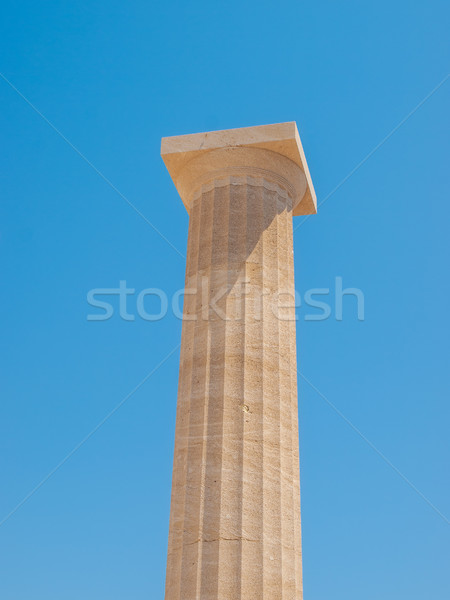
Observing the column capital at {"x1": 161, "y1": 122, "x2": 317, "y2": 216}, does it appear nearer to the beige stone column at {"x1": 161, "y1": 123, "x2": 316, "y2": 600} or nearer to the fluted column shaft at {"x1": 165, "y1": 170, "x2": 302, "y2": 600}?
the beige stone column at {"x1": 161, "y1": 123, "x2": 316, "y2": 600}

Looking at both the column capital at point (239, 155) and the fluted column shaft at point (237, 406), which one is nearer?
the fluted column shaft at point (237, 406)

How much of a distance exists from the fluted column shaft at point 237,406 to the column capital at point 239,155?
0.28 meters

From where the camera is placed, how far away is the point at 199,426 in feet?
64.3

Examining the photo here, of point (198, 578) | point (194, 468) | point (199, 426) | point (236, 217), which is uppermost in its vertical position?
point (236, 217)

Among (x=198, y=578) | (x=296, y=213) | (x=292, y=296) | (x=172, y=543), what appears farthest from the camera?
(x=296, y=213)

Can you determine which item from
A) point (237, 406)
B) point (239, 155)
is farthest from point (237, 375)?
point (239, 155)

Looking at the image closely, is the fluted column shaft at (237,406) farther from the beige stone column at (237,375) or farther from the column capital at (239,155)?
the column capital at (239,155)

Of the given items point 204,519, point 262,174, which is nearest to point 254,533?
point 204,519

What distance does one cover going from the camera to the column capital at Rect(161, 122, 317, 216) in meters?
23.1

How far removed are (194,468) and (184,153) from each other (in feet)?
34.9

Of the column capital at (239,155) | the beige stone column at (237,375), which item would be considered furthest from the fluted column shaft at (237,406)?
the column capital at (239,155)

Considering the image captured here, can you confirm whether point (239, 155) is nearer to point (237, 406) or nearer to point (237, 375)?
point (237, 375)

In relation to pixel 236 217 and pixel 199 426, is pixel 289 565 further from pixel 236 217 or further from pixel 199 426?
pixel 236 217

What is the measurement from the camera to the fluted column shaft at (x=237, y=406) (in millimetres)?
A: 17828
